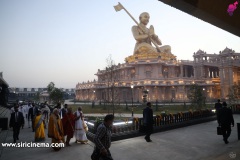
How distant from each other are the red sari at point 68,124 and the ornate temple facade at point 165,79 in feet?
113

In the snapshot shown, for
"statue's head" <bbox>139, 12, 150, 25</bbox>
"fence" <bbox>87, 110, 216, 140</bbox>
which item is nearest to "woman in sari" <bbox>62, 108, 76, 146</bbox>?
"fence" <bbox>87, 110, 216, 140</bbox>

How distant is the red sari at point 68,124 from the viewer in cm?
1038

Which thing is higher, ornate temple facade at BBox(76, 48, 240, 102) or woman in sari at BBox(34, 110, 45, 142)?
ornate temple facade at BBox(76, 48, 240, 102)

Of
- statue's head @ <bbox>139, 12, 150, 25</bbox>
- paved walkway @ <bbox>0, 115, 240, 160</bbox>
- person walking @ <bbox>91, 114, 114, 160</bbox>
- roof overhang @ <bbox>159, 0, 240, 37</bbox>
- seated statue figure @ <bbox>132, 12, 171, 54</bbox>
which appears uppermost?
statue's head @ <bbox>139, 12, 150, 25</bbox>

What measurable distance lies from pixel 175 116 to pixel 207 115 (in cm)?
553

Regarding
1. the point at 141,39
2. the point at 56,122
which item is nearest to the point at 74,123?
the point at 56,122

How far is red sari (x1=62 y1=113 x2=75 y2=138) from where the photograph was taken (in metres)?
10.4

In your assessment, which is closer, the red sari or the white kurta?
the red sari

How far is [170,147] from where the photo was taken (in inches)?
373

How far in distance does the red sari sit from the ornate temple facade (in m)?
34.5

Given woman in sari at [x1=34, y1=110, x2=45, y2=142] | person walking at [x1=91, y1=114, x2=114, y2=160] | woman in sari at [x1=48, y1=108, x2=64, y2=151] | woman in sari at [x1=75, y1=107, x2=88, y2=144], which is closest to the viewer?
person walking at [x1=91, y1=114, x2=114, y2=160]

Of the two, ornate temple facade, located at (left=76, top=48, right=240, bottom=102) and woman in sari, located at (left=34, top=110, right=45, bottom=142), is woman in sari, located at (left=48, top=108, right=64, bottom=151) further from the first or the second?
ornate temple facade, located at (left=76, top=48, right=240, bottom=102)

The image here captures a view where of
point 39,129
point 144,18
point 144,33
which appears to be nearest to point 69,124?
point 39,129

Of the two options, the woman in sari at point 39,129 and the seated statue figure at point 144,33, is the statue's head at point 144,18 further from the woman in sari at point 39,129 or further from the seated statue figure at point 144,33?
the woman in sari at point 39,129
